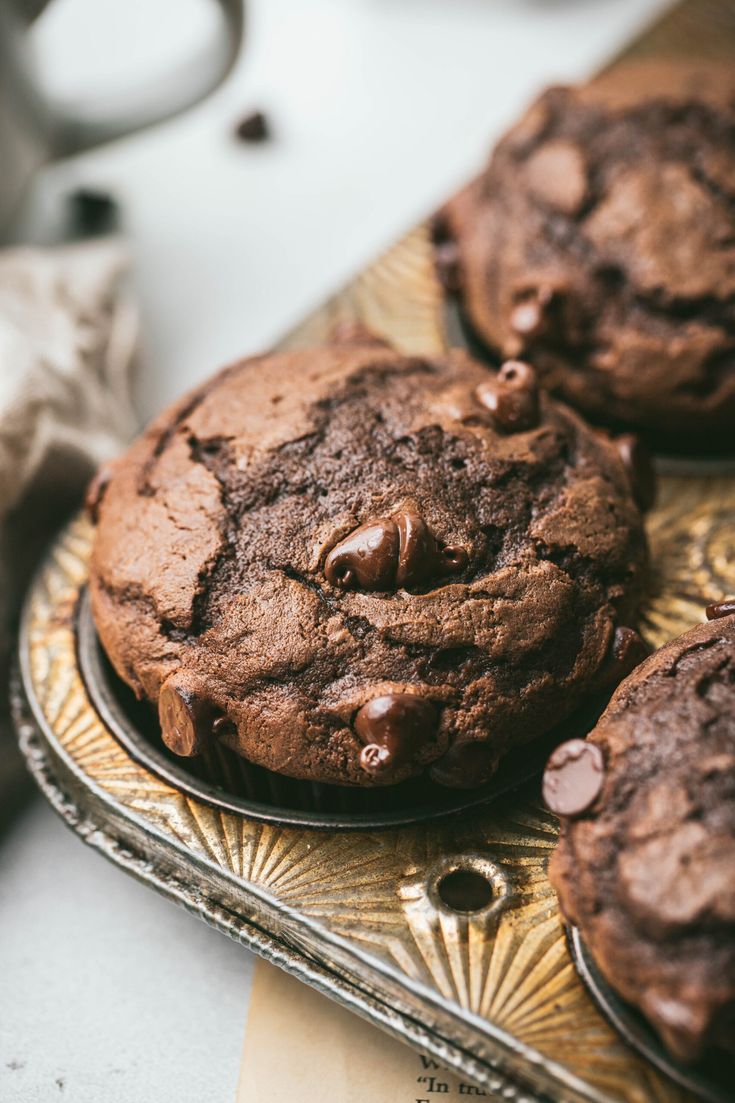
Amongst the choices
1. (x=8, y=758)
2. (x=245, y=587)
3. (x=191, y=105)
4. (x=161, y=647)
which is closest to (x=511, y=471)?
(x=245, y=587)

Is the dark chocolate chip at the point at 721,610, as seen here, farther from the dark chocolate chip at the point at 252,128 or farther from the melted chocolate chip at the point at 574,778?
the dark chocolate chip at the point at 252,128

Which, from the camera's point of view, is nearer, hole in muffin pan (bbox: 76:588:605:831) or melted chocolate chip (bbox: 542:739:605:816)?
melted chocolate chip (bbox: 542:739:605:816)

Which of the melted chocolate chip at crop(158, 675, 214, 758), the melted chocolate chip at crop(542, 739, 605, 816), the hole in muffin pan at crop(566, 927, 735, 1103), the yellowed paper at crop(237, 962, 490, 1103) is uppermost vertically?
the melted chocolate chip at crop(158, 675, 214, 758)

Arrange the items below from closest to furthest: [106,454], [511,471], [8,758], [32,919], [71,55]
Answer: [511,471] → [32,919] → [8,758] → [106,454] → [71,55]

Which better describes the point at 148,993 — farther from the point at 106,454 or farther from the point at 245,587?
the point at 106,454

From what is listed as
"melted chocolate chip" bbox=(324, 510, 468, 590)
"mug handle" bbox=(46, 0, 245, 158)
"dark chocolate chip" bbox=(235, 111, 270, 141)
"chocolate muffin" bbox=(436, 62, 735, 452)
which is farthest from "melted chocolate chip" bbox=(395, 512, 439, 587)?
"dark chocolate chip" bbox=(235, 111, 270, 141)

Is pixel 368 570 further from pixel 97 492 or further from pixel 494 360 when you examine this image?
pixel 494 360

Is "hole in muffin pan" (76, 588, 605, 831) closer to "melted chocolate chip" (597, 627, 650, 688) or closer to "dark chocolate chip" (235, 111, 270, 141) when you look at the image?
"melted chocolate chip" (597, 627, 650, 688)
